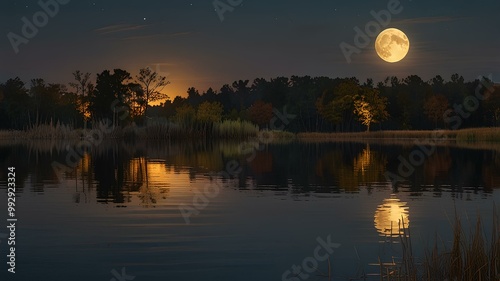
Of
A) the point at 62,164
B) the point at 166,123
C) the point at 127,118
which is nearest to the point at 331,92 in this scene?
the point at 127,118

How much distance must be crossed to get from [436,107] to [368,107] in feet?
64.4

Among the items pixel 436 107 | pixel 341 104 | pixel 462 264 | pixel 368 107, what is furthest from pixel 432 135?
pixel 462 264

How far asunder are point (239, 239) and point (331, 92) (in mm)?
115253

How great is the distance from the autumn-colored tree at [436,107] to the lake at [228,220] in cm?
9964

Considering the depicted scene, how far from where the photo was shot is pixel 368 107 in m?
114

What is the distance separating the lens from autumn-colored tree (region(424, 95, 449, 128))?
415 feet

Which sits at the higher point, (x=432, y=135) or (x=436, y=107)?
(x=436, y=107)

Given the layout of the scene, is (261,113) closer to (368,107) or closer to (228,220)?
(368,107)

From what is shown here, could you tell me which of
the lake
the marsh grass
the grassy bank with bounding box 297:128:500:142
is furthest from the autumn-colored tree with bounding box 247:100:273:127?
the marsh grass

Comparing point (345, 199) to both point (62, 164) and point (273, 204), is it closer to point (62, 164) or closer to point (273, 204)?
point (273, 204)

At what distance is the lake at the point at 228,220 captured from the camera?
10.8m

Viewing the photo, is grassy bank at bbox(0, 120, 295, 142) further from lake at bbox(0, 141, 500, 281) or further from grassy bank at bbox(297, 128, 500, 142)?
lake at bbox(0, 141, 500, 281)

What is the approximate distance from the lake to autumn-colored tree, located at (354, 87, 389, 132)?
84.2 m

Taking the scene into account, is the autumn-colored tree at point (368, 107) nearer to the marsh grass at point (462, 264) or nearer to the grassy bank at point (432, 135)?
Result: the grassy bank at point (432, 135)
